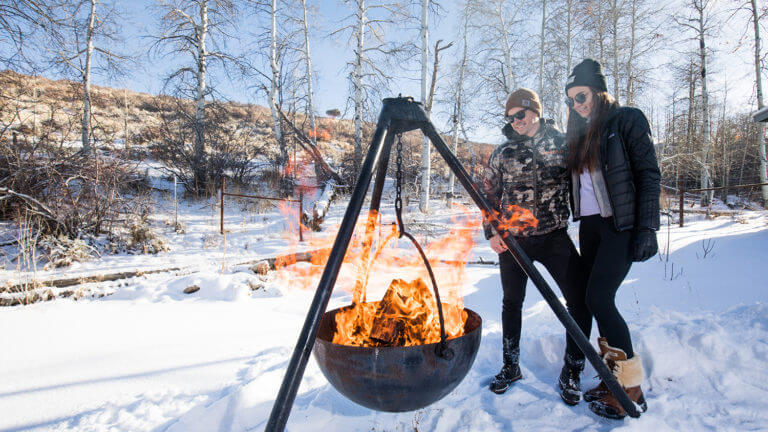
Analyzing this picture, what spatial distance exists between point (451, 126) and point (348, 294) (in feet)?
43.3

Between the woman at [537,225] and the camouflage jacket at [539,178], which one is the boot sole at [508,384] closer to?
the woman at [537,225]

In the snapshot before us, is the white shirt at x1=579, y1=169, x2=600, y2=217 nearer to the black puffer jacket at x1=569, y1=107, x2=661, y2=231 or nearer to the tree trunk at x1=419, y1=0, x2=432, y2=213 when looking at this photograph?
the black puffer jacket at x1=569, y1=107, x2=661, y2=231

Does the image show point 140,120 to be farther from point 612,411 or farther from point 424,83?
point 612,411

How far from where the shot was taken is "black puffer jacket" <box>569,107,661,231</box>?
1.84 m

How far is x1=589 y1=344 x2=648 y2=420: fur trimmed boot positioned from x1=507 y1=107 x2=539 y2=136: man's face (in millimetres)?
1434

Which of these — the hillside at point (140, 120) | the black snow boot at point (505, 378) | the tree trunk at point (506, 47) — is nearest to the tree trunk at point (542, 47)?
the tree trunk at point (506, 47)

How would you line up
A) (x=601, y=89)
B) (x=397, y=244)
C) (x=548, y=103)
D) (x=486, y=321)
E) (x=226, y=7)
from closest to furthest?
(x=601, y=89) < (x=486, y=321) < (x=397, y=244) < (x=226, y=7) < (x=548, y=103)

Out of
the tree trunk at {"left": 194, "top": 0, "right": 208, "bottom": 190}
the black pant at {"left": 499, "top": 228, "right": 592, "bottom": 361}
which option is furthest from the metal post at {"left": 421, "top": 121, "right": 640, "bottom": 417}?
the tree trunk at {"left": 194, "top": 0, "right": 208, "bottom": 190}

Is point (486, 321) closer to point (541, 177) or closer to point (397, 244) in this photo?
point (541, 177)

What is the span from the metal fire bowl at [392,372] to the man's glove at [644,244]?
105cm

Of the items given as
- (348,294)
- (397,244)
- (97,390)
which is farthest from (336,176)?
(97,390)

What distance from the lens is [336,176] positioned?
12391 millimetres

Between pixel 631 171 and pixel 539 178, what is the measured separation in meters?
0.54

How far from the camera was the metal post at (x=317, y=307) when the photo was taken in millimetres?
1240
